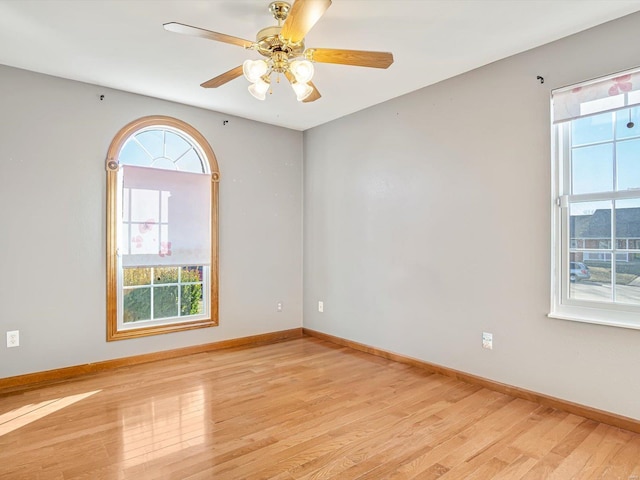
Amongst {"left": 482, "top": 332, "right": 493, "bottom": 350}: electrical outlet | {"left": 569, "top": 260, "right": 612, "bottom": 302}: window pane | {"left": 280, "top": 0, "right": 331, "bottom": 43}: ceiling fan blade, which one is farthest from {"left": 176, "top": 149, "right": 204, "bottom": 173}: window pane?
{"left": 569, "top": 260, "right": 612, "bottom": 302}: window pane

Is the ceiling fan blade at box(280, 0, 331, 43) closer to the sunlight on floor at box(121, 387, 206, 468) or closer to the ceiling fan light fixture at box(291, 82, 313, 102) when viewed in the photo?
the ceiling fan light fixture at box(291, 82, 313, 102)

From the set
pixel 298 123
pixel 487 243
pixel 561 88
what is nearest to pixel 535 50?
pixel 561 88

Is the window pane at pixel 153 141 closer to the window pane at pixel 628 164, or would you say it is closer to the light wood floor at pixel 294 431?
the light wood floor at pixel 294 431

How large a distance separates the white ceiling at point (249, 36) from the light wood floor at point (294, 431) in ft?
8.22

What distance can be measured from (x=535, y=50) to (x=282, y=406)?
3.09m

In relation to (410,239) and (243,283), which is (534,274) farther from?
(243,283)

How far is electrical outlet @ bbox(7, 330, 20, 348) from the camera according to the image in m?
3.09

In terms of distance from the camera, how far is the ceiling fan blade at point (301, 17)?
1713 mm

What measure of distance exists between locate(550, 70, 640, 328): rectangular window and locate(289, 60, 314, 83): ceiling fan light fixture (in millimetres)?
1762

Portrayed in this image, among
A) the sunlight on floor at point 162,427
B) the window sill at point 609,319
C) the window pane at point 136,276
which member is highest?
the window pane at point 136,276

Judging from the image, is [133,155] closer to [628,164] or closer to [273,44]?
[273,44]

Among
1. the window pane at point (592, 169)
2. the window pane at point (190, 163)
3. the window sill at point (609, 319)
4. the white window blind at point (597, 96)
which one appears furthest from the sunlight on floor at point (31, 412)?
the white window blind at point (597, 96)

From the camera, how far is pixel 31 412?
2639 millimetres

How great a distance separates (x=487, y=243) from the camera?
3082 mm
